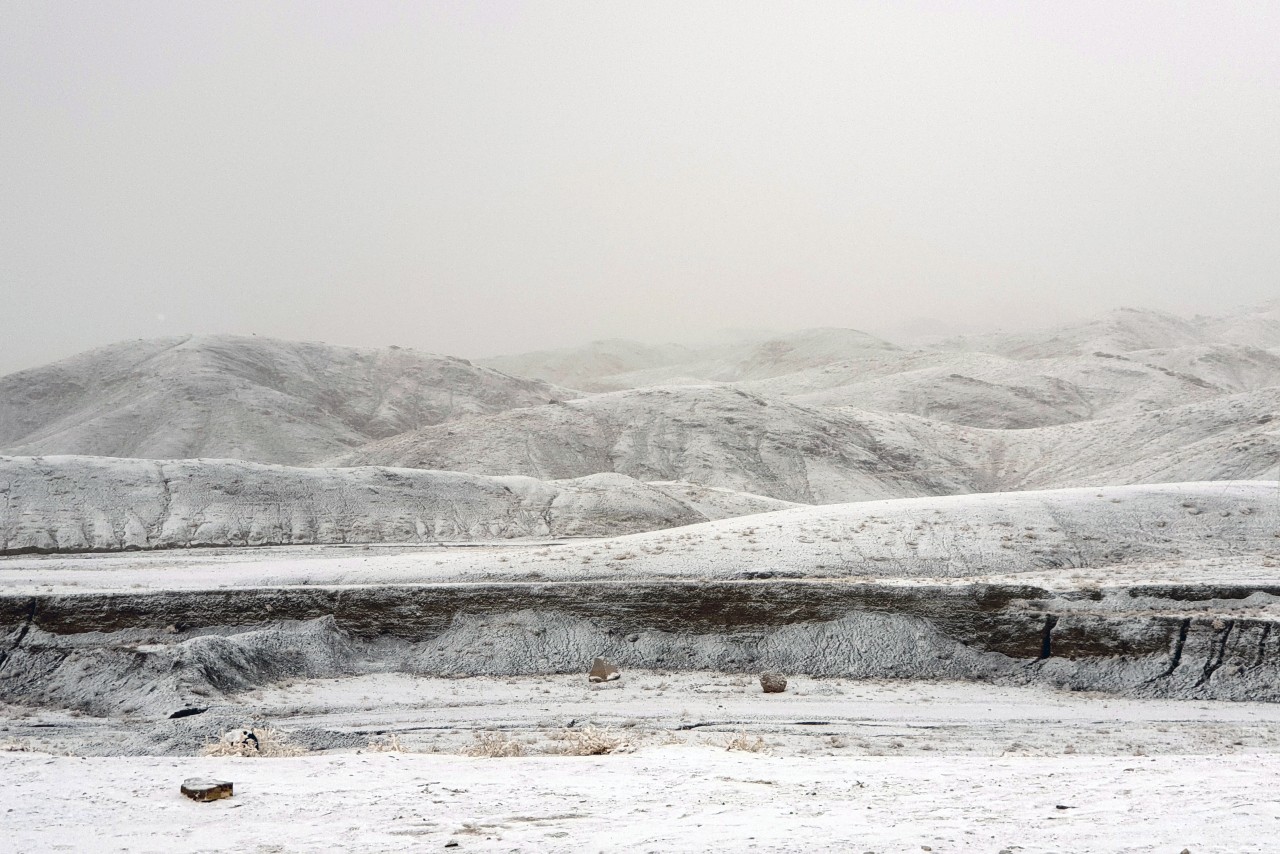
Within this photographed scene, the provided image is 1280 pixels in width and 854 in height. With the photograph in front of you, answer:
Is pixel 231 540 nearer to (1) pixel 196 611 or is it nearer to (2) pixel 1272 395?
(1) pixel 196 611

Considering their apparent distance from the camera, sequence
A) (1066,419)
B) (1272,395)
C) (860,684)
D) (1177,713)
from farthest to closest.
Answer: (1066,419)
(1272,395)
(860,684)
(1177,713)

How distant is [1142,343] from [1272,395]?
97.5m

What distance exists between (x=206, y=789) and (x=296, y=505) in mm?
32006

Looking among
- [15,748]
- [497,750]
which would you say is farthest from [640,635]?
[15,748]

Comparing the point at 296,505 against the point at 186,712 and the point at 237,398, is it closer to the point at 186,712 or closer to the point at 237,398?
the point at 186,712

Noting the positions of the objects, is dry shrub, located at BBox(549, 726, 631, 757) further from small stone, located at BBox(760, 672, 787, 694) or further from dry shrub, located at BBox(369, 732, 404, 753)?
small stone, located at BBox(760, 672, 787, 694)

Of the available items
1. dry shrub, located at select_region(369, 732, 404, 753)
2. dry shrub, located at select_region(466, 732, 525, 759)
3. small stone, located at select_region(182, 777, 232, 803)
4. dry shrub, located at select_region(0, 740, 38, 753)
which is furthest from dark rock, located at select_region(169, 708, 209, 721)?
small stone, located at select_region(182, 777, 232, 803)

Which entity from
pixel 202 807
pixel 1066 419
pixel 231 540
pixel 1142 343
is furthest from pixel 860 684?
pixel 1142 343

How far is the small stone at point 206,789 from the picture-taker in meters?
8.05

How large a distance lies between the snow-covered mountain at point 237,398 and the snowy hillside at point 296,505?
3292cm

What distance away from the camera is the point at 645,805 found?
26.6 feet

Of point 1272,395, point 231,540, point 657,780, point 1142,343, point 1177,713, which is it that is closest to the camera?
point 657,780

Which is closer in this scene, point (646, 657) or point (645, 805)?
point (645, 805)

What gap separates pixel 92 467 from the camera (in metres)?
37.7
